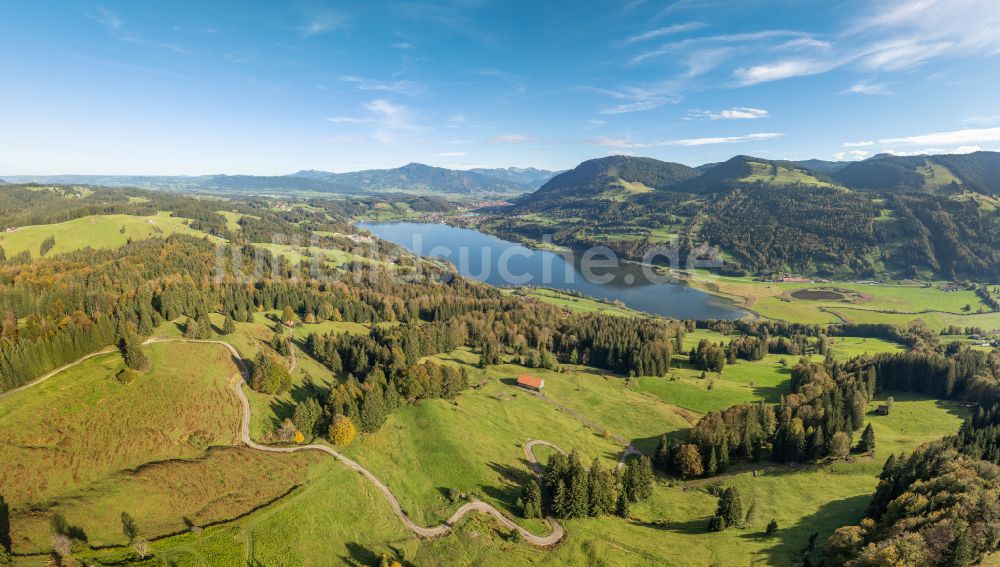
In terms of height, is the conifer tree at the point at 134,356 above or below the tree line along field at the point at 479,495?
above

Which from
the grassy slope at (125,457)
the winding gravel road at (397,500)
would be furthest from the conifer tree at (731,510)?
the grassy slope at (125,457)

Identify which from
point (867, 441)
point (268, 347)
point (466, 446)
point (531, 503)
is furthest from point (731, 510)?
point (268, 347)

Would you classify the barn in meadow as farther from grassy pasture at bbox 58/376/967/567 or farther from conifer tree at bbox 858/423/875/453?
conifer tree at bbox 858/423/875/453

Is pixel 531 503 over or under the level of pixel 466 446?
under

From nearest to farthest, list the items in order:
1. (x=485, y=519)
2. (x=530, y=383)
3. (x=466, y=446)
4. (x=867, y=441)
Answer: (x=485, y=519) < (x=466, y=446) < (x=867, y=441) < (x=530, y=383)

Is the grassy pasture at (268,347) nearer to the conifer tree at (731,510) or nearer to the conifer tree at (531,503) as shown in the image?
the conifer tree at (531,503)

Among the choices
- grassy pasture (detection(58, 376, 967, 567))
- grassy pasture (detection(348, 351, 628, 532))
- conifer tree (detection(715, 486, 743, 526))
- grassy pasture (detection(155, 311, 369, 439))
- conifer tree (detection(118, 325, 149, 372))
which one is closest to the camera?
grassy pasture (detection(58, 376, 967, 567))

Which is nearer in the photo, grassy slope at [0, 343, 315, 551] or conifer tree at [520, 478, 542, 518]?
grassy slope at [0, 343, 315, 551]

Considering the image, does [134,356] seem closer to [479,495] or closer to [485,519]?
[479,495]

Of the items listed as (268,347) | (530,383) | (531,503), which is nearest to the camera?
(531,503)

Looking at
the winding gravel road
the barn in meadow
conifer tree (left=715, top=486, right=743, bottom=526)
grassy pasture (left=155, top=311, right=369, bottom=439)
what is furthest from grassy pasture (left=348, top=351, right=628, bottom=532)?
conifer tree (left=715, top=486, right=743, bottom=526)

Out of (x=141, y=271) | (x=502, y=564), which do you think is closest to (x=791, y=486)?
(x=502, y=564)

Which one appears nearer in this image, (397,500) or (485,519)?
(485,519)
